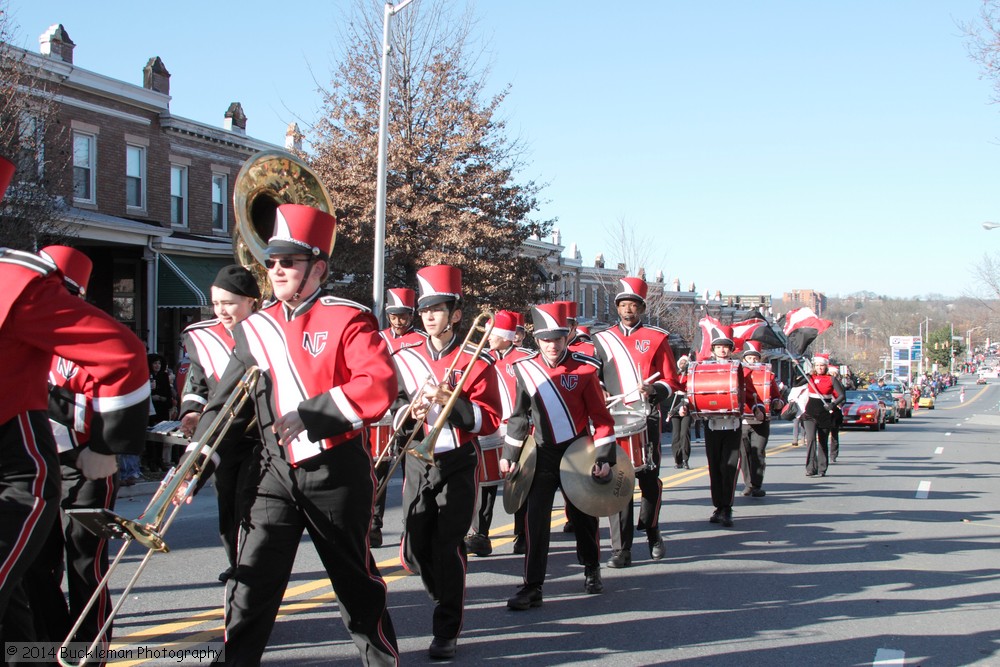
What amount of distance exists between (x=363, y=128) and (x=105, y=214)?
252 inches

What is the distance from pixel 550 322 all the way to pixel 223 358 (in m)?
2.37

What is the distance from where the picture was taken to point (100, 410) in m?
3.70

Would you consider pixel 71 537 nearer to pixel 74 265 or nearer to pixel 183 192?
pixel 74 265

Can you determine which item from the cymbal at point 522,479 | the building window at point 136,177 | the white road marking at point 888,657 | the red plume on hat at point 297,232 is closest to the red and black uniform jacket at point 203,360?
the red plume on hat at point 297,232

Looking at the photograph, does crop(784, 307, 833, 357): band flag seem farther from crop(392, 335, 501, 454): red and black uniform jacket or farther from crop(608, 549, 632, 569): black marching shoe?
crop(392, 335, 501, 454): red and black uniform jacket

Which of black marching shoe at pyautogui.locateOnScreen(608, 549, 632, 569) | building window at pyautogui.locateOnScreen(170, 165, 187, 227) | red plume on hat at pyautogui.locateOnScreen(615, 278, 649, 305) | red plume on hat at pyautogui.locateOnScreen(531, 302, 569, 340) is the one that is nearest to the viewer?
red plume on hat at pyautogui.locateOnScreen(531, 302, 569, 340)

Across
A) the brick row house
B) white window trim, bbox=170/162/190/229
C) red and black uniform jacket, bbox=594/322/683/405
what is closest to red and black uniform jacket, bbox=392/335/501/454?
red and black uniform jacket, bbox=594/322/683/405

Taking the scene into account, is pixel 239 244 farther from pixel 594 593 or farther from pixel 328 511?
pixel 594 593

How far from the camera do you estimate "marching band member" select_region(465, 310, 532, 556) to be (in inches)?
354

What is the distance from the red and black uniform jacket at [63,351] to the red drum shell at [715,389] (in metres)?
8.03

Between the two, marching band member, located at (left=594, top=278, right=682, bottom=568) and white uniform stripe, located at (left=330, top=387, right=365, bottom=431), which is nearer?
white uniform stripe, located at (left=330, top=387, right=365, bottom=431)

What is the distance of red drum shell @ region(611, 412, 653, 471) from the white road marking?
2744 millimetres

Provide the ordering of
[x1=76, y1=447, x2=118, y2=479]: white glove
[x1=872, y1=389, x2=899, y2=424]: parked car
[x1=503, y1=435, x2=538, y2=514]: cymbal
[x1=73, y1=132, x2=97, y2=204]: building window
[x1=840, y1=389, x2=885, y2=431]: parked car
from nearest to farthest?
[x1=76, y1=447, x2=118, y2=479]: white glove
[x1=503, y1=435, x2=538, y2=514]: cymbal
[x1=73, y1=132, x2=97, y2=204]: building window
[x1=840, y1=389, x2=885, y2=431]: parked car
[x1=872, y1=389, x2=899, y2=424]: parked car

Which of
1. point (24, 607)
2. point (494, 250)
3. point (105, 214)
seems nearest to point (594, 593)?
point (24, 607)
